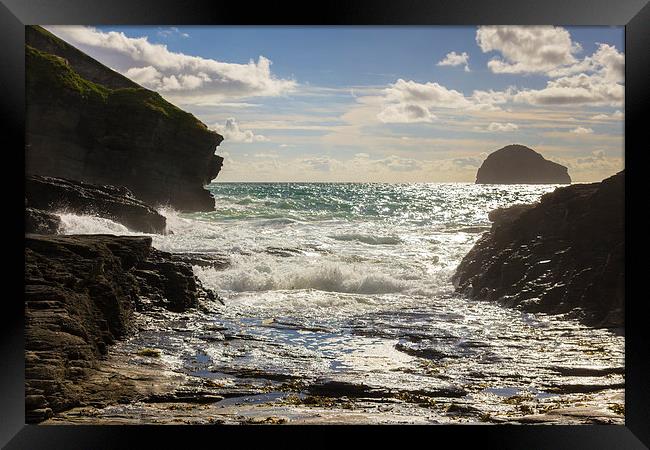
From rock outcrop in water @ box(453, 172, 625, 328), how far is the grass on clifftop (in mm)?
12232

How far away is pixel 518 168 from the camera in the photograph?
18.1 meters

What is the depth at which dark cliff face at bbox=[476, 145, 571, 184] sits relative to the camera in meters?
16.0

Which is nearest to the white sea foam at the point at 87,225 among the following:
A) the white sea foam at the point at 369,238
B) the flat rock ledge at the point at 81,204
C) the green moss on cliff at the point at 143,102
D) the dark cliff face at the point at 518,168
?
the flat rock ledge at the point at 81,204

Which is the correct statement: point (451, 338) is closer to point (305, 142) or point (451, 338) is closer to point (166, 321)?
point (166, 321)

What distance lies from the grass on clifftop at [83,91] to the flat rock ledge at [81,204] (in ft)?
16.1

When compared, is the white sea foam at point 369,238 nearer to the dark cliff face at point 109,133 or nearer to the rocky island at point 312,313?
the rocky island at point 312,313

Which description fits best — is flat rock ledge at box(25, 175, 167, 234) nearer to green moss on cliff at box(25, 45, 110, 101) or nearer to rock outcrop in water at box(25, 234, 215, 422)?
rock outcrop in water at box(25, 234, 215, 422)

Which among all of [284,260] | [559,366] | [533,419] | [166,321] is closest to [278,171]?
[166,321]

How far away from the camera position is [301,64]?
38.1 feet

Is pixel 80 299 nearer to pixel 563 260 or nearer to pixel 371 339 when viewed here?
pixel 371 339

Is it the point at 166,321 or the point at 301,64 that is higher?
the point at 301,64

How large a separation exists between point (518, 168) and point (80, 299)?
13.6m

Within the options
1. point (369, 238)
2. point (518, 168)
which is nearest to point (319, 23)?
point (369, 238)

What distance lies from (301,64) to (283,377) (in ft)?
20.5
